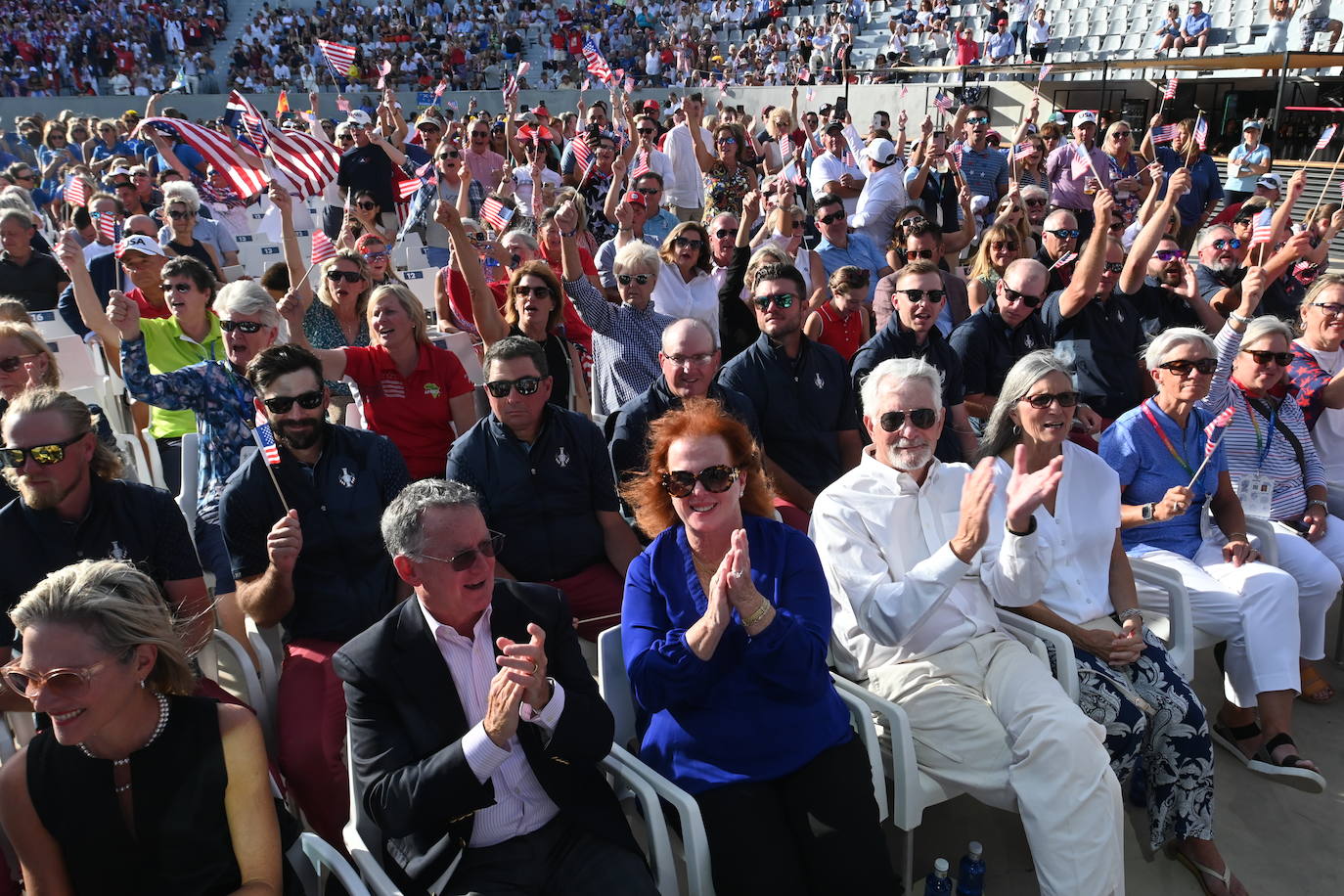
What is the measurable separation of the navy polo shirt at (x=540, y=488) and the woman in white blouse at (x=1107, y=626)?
144 cm

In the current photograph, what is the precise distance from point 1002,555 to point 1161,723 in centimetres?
75

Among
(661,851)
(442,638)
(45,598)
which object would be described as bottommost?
(661,851)

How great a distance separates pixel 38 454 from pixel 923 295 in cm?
348

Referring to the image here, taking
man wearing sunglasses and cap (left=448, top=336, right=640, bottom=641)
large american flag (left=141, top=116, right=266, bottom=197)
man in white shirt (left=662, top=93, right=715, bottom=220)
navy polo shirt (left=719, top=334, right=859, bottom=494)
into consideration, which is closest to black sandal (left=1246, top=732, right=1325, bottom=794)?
navy polo shirt (left=719, top=334, right=859, bottom=494)

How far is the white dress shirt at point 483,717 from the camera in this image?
230 cm

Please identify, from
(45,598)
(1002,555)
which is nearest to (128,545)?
(45,598)

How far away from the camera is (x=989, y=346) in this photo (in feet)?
16.0

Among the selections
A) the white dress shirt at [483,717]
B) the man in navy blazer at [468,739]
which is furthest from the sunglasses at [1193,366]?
the white dress shirt at [483,717]

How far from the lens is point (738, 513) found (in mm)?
2752

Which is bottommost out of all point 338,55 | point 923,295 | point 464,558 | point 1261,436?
point 1261,436

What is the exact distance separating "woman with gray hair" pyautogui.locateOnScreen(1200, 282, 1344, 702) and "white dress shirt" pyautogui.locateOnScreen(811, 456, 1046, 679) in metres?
1.68

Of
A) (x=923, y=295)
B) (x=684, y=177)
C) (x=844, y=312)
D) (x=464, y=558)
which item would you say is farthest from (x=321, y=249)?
(x=684, y=177)

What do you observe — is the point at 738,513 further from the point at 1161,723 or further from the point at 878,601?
the point at 1161,723

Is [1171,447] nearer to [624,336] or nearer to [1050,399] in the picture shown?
[1050,399]
